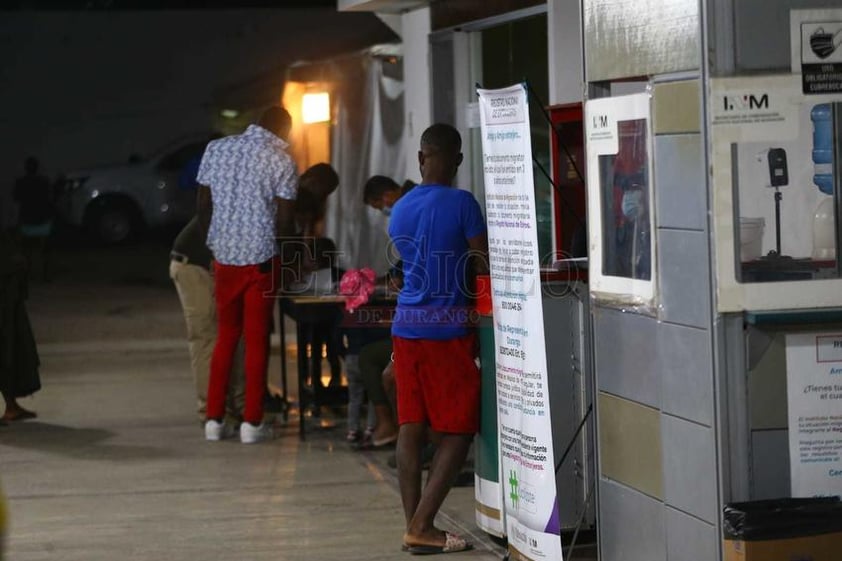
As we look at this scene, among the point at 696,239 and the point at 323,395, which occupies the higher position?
the point at 696,239

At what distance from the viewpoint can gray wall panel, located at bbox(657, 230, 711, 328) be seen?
488cm

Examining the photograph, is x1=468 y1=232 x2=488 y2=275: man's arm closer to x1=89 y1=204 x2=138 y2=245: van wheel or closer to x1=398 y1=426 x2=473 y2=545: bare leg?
x1=398 y1=426 x2=473 y2=545: bare leg

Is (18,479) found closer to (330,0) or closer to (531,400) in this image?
(531,400)

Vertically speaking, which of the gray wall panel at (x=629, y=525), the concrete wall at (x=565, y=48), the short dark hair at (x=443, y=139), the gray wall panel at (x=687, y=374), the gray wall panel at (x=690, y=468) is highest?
the concrete wall at (x=565, y=48)

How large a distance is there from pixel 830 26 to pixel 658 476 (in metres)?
1.69

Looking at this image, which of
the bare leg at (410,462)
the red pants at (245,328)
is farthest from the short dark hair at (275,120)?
the bare leg at (410,462)

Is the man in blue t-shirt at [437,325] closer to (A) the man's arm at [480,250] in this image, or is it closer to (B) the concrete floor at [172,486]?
(A) the man's arm at [480,250]

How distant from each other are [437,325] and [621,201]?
115cm

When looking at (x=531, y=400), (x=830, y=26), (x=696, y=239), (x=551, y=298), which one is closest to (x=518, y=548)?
(x=531, y=400)

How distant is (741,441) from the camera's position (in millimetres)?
4879

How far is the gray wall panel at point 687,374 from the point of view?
16.0 feet

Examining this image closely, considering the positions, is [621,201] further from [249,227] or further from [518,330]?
[249,227]

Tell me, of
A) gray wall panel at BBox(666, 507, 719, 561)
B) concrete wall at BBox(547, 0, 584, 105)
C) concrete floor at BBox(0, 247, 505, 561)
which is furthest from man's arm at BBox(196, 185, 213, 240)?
gray wall panel at BBox(666, 507, 719, 561)

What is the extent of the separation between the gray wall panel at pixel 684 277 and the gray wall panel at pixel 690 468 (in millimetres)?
375
